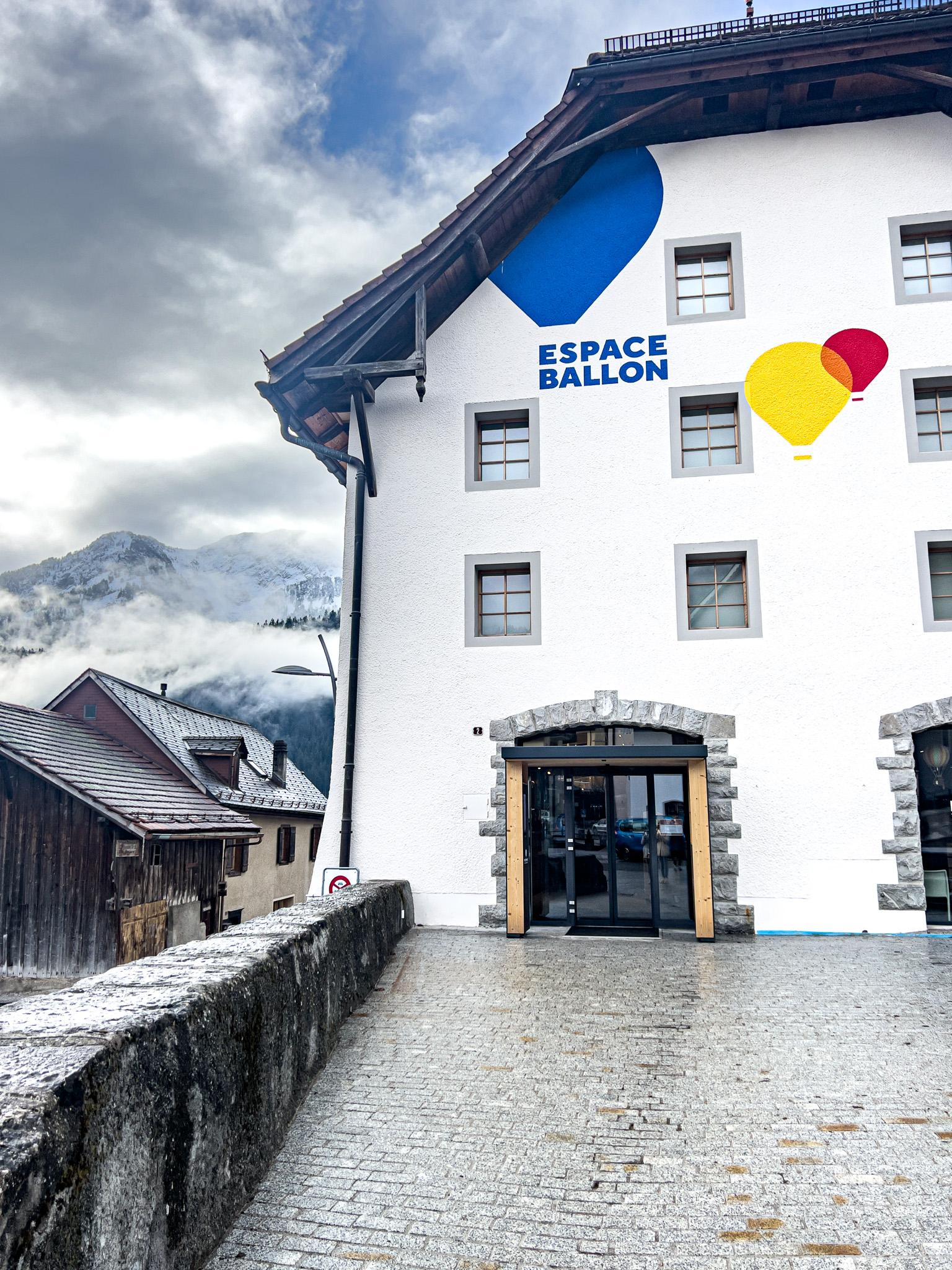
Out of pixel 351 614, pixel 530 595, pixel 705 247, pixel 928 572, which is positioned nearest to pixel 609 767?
pixel 530 595

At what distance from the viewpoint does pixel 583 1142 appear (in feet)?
15.8

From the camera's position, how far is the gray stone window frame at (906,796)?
36.9ft

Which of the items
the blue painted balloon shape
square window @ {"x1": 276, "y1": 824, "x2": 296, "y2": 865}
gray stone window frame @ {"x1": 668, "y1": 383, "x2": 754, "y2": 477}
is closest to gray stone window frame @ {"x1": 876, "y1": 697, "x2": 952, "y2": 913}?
gray stone window frame @ {"x1": 668, "y1": 383, "x2": 754, "y2": 477}

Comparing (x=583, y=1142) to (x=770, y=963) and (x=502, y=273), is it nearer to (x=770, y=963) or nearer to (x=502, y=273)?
(x=770, y=963)

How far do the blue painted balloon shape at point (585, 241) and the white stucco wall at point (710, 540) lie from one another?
0.73 ft

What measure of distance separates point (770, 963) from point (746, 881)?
2271 millimetres

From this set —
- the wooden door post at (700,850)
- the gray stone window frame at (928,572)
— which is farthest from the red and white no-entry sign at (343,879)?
the gray stone window frame at (928,572)

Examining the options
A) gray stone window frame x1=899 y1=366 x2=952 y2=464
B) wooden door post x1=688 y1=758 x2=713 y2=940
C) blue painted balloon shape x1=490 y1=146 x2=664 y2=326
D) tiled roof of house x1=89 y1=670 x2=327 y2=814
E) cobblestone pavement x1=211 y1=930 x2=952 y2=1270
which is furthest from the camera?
tiled roof of house x1=89 y1=670 x2=327 y2=814

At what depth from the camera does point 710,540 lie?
12.4 m

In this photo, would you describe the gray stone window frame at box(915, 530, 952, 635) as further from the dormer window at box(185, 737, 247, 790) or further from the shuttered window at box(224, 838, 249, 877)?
the dormer window at box(185, 737, 247, 790)

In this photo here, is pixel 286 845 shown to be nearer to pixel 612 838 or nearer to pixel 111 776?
pixel 111 776

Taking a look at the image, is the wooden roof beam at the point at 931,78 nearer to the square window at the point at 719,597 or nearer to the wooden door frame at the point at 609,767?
the square window at the point at 719,597

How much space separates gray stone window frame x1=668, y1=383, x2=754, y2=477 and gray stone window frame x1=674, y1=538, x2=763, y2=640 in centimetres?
95

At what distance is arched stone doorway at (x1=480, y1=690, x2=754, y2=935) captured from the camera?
11453 millimetres
